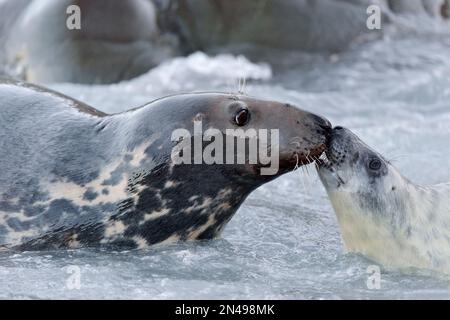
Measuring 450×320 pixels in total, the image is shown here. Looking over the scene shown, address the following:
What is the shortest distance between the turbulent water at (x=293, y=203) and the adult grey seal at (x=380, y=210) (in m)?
0.12

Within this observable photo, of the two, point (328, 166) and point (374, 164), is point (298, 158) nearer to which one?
point (328, 166)

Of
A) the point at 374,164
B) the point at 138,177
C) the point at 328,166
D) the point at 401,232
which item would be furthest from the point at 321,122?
the point at 138,177

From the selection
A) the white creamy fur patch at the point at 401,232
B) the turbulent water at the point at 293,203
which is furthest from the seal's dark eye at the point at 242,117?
the white creamy fur patch at the point at 401,232

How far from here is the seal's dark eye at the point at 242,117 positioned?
514 cm

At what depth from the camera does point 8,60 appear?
32.6 ft

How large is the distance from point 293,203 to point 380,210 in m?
1.26

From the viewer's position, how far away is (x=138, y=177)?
17.1 feet

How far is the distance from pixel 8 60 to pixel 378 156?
16.8 feet

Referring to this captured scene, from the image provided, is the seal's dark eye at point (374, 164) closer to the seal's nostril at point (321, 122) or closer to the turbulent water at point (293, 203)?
the turbulent water at point (293, 203)

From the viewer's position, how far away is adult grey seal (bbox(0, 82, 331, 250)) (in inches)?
203

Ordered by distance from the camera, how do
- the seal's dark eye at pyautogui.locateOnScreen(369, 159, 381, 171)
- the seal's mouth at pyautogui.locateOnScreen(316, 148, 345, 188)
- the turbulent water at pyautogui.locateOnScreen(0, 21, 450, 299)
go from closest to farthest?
the turbulent water at pyautogui.locateOnScreen(0, 21, 450, 299) → the seal's mouth at pyautogui.locateOnScreen(316, 148, 345, 188) → the seal's dark eye at pyautogui.locateOnScreen(369, 159, 381, 171)

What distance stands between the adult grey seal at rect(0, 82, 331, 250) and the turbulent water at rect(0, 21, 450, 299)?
0.34ft

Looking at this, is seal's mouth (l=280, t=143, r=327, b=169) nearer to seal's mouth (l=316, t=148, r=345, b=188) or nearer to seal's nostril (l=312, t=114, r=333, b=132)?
seal's nostril (l=312, t=114, r=333, b=132)

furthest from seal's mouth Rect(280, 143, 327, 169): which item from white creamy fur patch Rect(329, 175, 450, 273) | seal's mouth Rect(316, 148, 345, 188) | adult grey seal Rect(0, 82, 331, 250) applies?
white creamy fur patch Rect(329, 175, 450, 273)
